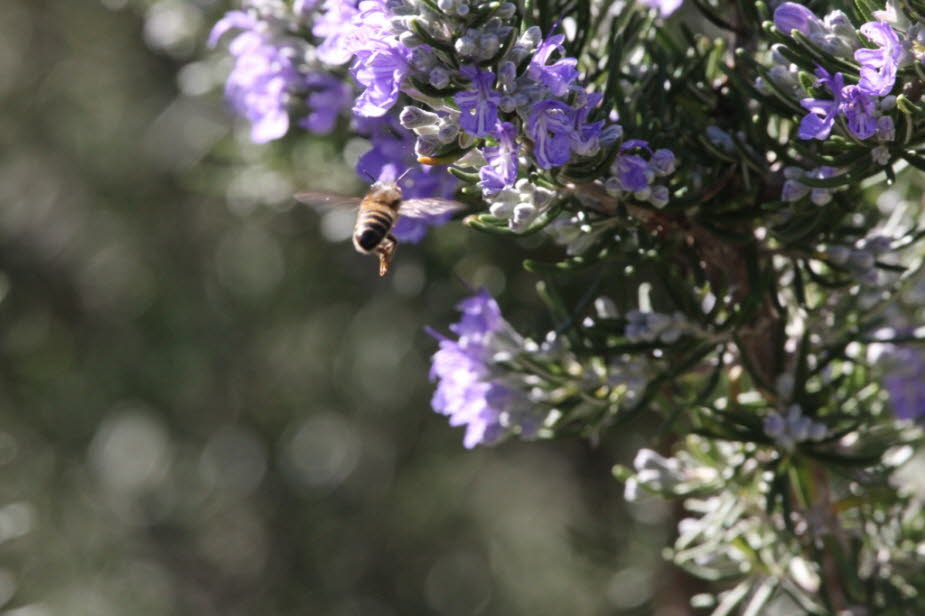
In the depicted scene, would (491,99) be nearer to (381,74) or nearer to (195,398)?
(381,74)

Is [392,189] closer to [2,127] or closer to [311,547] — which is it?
[311,547]

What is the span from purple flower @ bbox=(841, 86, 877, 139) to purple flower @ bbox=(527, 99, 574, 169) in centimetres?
30

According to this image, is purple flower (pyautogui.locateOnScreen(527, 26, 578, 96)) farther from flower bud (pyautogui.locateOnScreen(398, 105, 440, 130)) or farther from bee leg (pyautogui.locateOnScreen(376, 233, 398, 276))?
bee leg (pyautogui.locateOnScreen(376, 233, 398, 276))

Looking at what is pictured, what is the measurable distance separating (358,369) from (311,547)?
605 mm

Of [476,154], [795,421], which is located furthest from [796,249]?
[476,154]

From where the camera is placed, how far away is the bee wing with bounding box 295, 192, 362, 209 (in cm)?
143

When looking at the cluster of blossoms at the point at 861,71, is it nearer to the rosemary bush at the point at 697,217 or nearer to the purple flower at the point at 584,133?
the rosemary bush at the point at 697,217

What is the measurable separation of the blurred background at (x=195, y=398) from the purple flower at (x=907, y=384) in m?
1.31

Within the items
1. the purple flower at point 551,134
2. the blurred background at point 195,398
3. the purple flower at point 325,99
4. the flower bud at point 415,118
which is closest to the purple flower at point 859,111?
the purple flower at point 551,134

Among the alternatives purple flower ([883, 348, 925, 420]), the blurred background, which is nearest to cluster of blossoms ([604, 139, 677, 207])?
purple flower ([883, 348, 925, 420])

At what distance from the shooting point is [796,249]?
1.41 meters

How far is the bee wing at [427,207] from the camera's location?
4.32ft

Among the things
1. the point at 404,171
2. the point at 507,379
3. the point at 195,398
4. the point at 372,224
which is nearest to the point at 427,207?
the point at 372,224

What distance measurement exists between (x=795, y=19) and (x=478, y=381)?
635 mm
